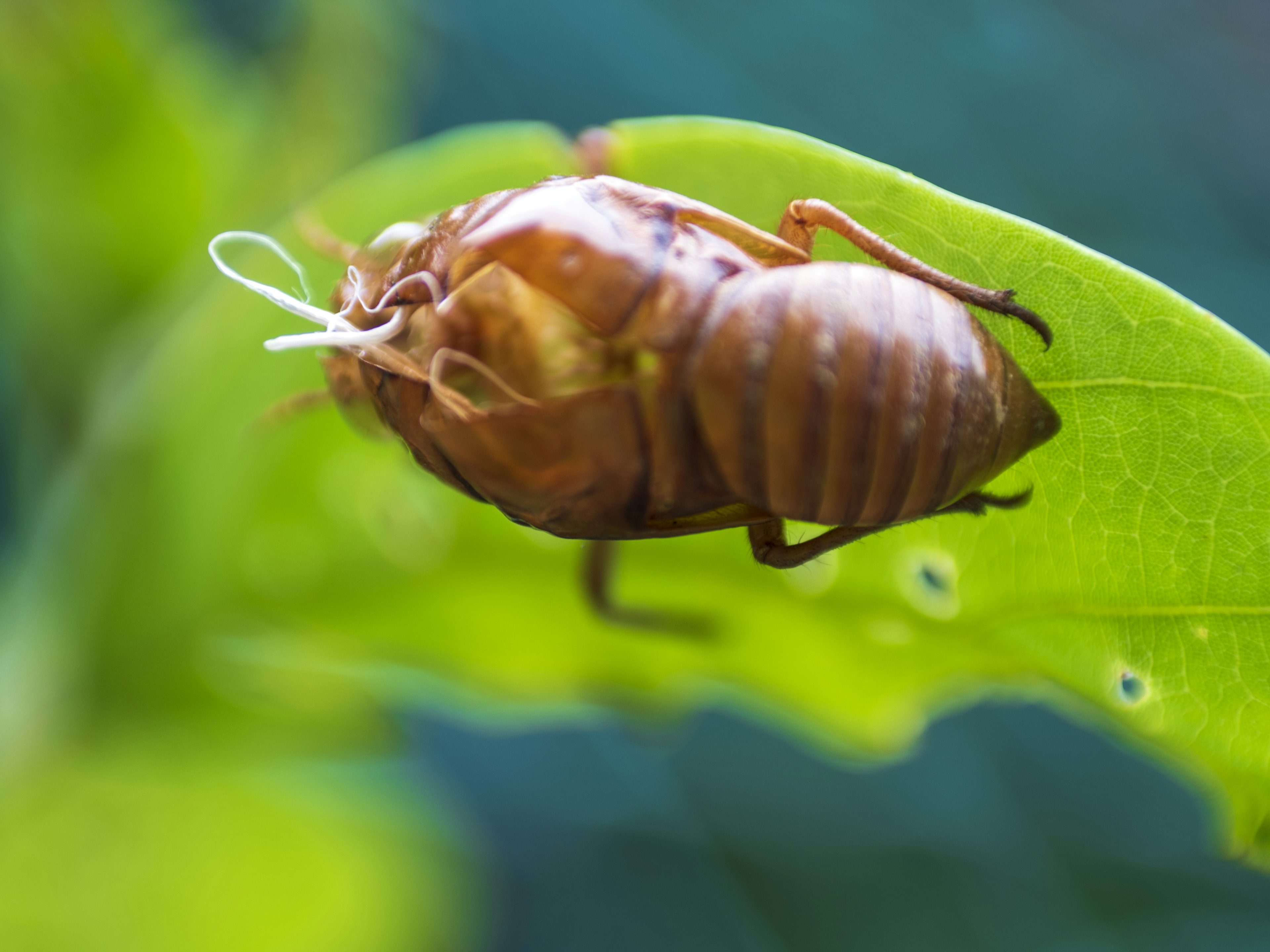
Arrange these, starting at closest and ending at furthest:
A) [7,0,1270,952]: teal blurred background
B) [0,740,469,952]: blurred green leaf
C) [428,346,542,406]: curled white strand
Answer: [428,346,542,406]: curled white strand → [0,740,469,952]: blurred green leaf → [7,0,1270,952]: teal blurred background

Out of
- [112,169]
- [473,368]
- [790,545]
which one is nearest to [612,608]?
[790,545]

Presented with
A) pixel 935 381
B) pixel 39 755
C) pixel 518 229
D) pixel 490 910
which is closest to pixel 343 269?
pixel 518 229

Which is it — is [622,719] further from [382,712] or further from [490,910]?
[490,910]

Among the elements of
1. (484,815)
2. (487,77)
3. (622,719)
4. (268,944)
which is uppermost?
(487,77)

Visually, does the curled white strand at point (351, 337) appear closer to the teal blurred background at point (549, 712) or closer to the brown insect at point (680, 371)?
the brown insect at point (680, 371)

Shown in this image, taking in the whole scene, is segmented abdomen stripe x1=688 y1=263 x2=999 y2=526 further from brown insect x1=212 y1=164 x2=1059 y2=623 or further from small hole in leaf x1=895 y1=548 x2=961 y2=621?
small hole in leaf x1=895 y1=548 x2=961 y2=621

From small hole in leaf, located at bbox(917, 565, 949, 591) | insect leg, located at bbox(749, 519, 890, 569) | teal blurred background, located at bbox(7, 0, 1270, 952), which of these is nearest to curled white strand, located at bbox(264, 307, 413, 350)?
insect leg, located at bbox(749, 519, 890, 569)
